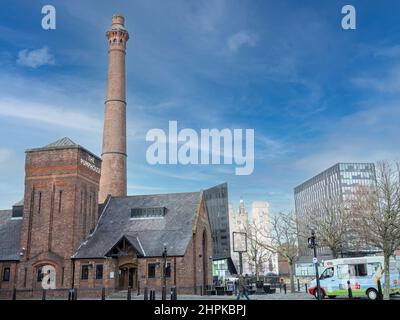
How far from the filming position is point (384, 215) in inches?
1082

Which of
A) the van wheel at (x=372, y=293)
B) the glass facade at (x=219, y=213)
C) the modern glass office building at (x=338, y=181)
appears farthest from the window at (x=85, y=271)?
the modern glass office building at (x=338, y=181)

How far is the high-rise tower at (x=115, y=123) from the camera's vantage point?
4875cm

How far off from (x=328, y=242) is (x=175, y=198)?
1601 cm

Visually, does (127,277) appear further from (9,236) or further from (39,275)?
(9,236)

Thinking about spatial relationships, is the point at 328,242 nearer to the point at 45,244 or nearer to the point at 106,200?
the point at 106,200

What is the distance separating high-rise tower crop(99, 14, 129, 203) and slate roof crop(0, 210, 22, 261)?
968 centimetres

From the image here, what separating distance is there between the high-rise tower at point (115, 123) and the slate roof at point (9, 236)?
968 cm

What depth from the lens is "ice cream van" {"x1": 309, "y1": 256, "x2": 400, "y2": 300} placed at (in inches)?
1032

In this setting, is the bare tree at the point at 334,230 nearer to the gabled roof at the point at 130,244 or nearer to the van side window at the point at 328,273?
the van side window at the point at 328,273

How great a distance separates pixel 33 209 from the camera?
3950cm

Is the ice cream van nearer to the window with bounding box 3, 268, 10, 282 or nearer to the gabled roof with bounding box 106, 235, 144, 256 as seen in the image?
the gabled roof with bounding box 106, 235, 144, 256

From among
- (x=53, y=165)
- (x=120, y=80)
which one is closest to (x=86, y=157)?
(x=53, y=165)
